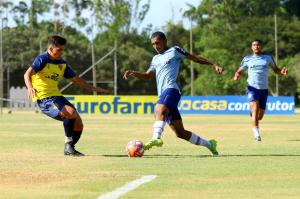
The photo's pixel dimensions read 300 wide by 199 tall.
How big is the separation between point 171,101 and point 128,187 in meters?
4.94

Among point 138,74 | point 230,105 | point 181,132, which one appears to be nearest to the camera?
point 181,132

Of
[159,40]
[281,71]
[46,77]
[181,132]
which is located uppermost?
[159,40]

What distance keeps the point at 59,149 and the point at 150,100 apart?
3477 cm

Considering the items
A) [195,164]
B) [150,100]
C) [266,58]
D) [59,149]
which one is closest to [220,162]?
[195,164]

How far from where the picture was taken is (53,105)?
15.0 metres

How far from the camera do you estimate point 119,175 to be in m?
11.3

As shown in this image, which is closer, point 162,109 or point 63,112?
point 162,109

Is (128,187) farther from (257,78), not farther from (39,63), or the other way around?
(257,78)

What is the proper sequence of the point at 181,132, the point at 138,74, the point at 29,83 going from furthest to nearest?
the point at 138,74 → the point at 181,132 → the point at 29,83

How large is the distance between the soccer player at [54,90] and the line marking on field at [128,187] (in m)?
4.03

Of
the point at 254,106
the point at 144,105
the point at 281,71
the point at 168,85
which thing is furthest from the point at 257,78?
the point at 144,105

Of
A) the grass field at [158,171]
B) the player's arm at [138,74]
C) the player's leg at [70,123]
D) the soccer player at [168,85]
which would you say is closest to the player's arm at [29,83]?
the player's leg at [70,123]

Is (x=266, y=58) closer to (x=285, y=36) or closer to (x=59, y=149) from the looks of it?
(x=59, y=149)

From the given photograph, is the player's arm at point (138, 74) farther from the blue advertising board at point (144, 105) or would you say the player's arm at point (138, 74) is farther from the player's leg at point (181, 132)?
the blue advertising board at point (144, 105)
